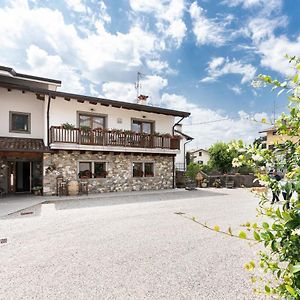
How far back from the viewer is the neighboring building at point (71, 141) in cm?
1275

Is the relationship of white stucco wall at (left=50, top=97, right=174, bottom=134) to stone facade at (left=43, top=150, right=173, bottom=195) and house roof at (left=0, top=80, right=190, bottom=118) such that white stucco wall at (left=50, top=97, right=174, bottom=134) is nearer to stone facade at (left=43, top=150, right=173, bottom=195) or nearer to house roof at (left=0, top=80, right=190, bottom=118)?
house roof at (left=0, top=80, right=190, bottom=118)

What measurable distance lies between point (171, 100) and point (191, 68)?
4.78m

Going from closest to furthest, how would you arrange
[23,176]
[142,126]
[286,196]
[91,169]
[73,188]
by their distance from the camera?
[286,196]
[73,188]
[91,169]
[23,176]
[142,126]

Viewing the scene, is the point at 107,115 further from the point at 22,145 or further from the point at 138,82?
the point at 138,82

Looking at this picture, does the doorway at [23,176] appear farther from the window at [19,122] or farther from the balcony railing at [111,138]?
the balcony railing at [111,138]

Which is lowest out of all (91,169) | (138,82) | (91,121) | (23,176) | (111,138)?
(23,176)

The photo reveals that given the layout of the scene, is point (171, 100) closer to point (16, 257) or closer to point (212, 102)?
point (212, 102)

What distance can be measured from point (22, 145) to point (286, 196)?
1340 centimetres

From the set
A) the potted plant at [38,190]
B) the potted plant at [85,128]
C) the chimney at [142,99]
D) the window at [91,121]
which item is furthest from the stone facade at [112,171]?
the chimney at [142,99]

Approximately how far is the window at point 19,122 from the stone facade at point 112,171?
2.73m

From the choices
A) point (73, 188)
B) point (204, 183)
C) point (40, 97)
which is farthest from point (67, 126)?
point (204, 183)

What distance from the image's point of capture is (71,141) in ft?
42.2

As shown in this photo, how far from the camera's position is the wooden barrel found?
12.9 metres

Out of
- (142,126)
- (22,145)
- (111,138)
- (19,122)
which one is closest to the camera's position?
(22,145)
